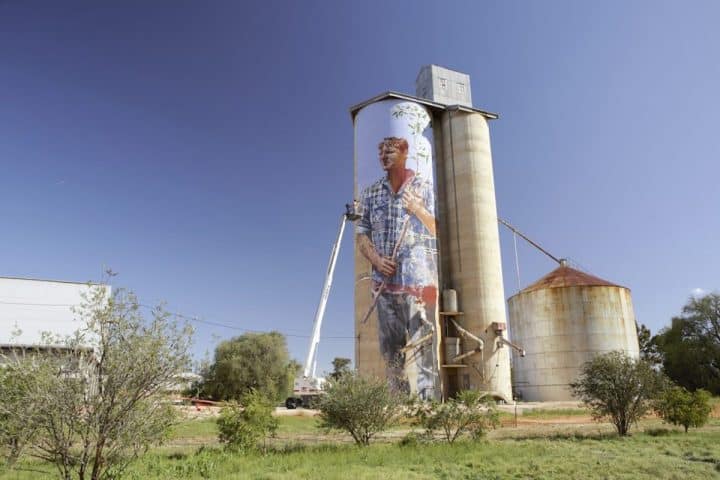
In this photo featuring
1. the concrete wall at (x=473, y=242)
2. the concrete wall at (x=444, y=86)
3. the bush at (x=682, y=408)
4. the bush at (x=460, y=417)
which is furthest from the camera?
the concrete wall at (x=444, y=86)

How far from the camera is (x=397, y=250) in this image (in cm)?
5109

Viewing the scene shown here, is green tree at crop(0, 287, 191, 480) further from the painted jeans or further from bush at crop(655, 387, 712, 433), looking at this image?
the painted jeans

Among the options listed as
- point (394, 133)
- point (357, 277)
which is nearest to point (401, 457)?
point (357, 277)

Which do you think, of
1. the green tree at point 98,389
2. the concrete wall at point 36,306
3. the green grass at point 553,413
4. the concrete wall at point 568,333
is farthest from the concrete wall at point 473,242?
the green tree at point 98,389

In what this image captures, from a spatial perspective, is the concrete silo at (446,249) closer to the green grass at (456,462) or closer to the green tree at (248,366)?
the green tree at (248,366)

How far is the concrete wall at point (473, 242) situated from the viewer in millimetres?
51562

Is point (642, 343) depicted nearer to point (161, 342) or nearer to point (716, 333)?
point (716, 333)

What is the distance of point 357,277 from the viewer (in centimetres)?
5297

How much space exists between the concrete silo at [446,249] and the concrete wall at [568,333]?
624 cm

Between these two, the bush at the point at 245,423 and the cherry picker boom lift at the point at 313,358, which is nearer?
the bush at the point at 245,423

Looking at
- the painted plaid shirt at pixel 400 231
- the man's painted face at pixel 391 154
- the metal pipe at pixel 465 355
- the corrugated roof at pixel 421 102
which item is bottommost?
the metal pipe at pixel 465 355

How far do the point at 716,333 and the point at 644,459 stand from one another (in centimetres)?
5648

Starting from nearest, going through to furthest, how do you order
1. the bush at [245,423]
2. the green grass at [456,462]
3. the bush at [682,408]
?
the green grass at [456,462]
the bush at [245,423]
the bush at [682,408]

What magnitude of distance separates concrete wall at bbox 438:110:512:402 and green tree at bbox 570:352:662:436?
2707cm
